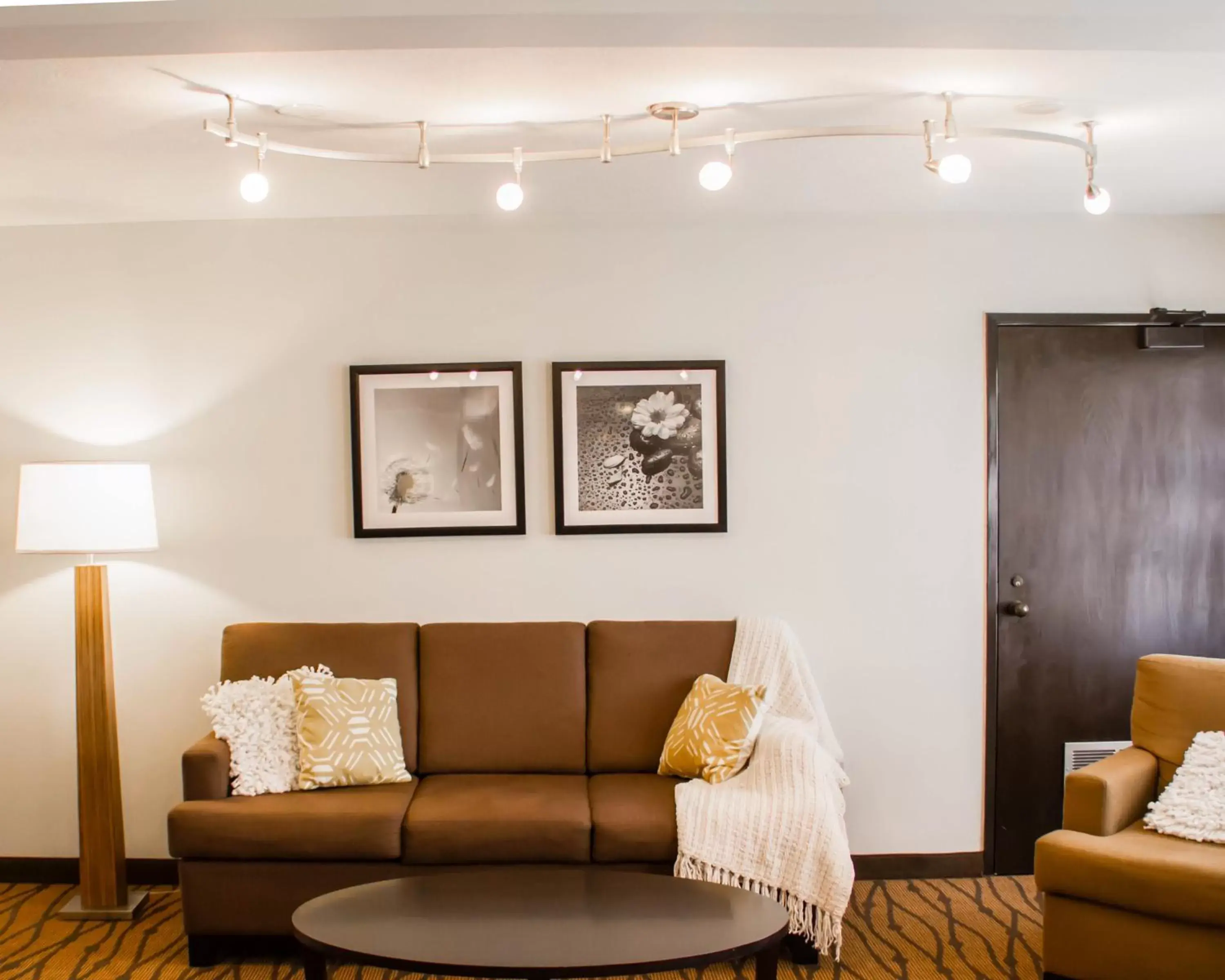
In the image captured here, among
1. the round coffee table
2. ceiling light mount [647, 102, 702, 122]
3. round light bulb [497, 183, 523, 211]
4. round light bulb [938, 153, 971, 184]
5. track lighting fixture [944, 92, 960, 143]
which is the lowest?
the round coffee table

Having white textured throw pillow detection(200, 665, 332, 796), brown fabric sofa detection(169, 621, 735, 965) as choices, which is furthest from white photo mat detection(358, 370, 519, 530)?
white textured throw pillow detection(200, 665, 332, 796)

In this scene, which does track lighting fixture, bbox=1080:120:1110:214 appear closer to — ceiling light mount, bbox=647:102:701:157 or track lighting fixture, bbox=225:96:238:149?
ceiling light mount, bbox=647:102:701:157

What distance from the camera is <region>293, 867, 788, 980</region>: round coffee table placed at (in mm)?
2309

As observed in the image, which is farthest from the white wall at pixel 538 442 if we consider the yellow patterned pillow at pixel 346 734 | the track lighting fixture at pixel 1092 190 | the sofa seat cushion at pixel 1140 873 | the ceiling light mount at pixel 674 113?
the ceiling light mount at pixel 674 113

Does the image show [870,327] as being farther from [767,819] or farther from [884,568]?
[767,819]

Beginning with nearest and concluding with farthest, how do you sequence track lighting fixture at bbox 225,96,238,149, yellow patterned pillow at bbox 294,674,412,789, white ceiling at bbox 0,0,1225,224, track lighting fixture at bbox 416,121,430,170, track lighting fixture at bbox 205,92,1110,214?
white ceiling at bbox 0,0,1225,224 → track lighting fixture at bbox 225,96,238,149 → track lighting fixture at bbox 205,92,1110,214 → track lighting fixture at bbox 416,121,430,170 → yellow patterned pillow at bbox 294,674,412,789

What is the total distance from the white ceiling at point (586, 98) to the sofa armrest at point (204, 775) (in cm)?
180

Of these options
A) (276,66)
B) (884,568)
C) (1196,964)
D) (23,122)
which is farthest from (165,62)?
(1196,964)

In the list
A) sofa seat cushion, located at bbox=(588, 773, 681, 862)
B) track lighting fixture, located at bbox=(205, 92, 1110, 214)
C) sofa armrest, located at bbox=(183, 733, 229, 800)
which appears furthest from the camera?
sofa armrest, located at bbox=(183, 733, 229, 800)

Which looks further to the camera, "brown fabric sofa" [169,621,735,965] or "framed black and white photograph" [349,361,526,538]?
"framed black and white photograph" [349,361,526,538]

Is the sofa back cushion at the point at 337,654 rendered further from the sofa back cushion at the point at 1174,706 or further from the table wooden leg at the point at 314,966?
the sofa back cushion at the point at 1174,706

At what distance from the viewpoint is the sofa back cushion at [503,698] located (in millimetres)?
3738

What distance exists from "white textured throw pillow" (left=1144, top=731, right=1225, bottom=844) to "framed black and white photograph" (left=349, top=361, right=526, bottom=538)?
7.41 ft

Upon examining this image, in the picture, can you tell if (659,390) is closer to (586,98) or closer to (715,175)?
(715,175)
